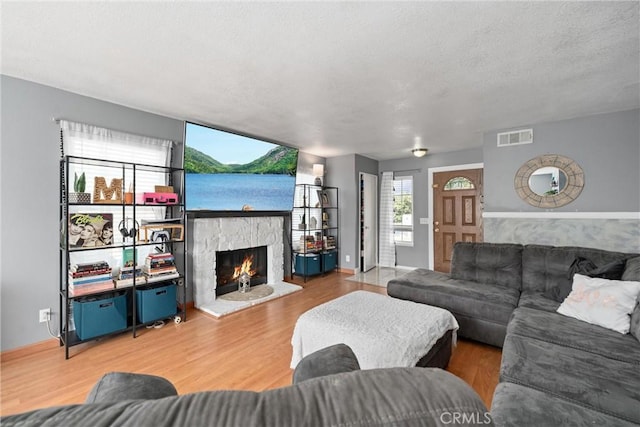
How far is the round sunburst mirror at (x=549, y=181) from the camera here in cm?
338

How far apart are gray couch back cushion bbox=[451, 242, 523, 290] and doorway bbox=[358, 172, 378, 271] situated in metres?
2.49

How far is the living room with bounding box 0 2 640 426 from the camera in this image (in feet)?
5.32

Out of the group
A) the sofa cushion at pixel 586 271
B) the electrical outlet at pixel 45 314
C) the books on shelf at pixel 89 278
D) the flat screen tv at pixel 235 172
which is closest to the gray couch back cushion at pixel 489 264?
the sofa cushion at pixel 586 271

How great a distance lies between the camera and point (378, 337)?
1.77 meters

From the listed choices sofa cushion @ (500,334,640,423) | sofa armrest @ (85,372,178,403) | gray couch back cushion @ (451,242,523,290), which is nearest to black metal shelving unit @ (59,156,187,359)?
sofa armrest @ (85,372,178,403)

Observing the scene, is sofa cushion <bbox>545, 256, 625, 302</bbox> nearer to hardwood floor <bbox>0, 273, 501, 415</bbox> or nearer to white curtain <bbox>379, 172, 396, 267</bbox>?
hardwood floor <bbox>0, 273, 501, 415</bbox>

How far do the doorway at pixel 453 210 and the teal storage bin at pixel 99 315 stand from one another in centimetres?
487

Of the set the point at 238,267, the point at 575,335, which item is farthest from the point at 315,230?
the point at 575,335

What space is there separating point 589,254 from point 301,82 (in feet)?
10.3

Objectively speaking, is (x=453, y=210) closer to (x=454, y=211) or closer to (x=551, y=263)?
(x=454, y=211)

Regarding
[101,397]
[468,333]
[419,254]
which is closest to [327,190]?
[419,254]

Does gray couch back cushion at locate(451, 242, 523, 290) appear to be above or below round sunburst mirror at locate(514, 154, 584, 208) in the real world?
below

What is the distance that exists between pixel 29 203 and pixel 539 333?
13.5ft

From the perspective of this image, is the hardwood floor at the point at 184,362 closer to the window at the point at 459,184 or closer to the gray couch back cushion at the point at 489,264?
the gray couch back cushion at the point at 489,264
